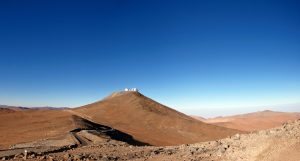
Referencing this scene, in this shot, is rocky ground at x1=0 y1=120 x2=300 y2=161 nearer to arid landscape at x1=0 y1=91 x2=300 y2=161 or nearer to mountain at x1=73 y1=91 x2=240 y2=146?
arid landscape at x1=0 y1=91 x2=300 y2=161

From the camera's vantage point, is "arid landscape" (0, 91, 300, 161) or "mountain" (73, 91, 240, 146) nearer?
"arid landscape" (0, 91, 300, 161)

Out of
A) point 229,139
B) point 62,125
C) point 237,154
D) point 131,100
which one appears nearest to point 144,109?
point 131,100

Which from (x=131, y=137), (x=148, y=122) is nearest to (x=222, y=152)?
(x=131, y=137)

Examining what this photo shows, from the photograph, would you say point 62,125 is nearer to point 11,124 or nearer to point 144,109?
point 11,124

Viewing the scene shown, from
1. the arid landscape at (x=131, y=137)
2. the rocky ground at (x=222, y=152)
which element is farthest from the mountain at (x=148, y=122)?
the rocky ground at (x=222, y=152)

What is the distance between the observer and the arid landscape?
15.8 meters

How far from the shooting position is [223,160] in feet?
54.0

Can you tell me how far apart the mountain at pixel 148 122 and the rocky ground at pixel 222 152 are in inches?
802

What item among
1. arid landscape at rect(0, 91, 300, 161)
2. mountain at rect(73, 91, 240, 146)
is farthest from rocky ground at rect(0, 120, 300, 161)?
mountain at rect(73, 91, 240, 146)

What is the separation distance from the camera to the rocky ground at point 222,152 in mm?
14500

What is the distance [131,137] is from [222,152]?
72.1 ft

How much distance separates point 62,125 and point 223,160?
23035mm

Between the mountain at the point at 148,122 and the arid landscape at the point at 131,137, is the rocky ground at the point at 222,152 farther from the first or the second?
the mountain at the point at 148,122

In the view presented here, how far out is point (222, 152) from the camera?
58.2 ft
